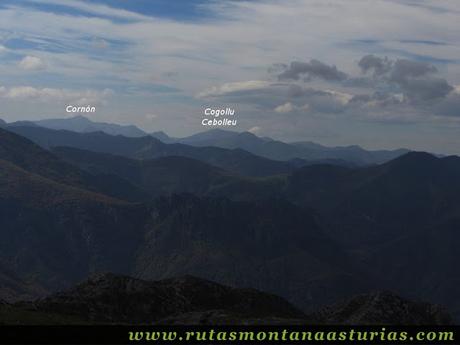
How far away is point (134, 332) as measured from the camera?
64.0 m

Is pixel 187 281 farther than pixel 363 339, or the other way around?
pixel 187 281

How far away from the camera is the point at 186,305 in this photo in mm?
121125

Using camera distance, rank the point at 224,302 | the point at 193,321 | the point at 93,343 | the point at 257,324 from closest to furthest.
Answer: the point at 93,343, the point at 257,324, the point at 193,321, the point at 224,302

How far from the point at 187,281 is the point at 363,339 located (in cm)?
6805

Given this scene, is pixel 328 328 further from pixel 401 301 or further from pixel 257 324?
pixel 401 301

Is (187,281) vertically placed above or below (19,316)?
below

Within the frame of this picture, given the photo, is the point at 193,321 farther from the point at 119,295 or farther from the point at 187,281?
the point at 187,281

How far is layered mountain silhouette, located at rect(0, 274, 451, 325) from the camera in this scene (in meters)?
109

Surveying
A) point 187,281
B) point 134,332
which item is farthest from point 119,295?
point 134,332

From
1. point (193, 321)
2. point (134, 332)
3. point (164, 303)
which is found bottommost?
point (164, 303)

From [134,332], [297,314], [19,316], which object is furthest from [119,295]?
[134,332]

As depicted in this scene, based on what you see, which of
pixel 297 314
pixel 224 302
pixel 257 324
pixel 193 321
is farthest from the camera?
pixel 297 314

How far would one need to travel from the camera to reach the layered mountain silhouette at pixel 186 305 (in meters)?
109

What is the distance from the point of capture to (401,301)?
13450cm
